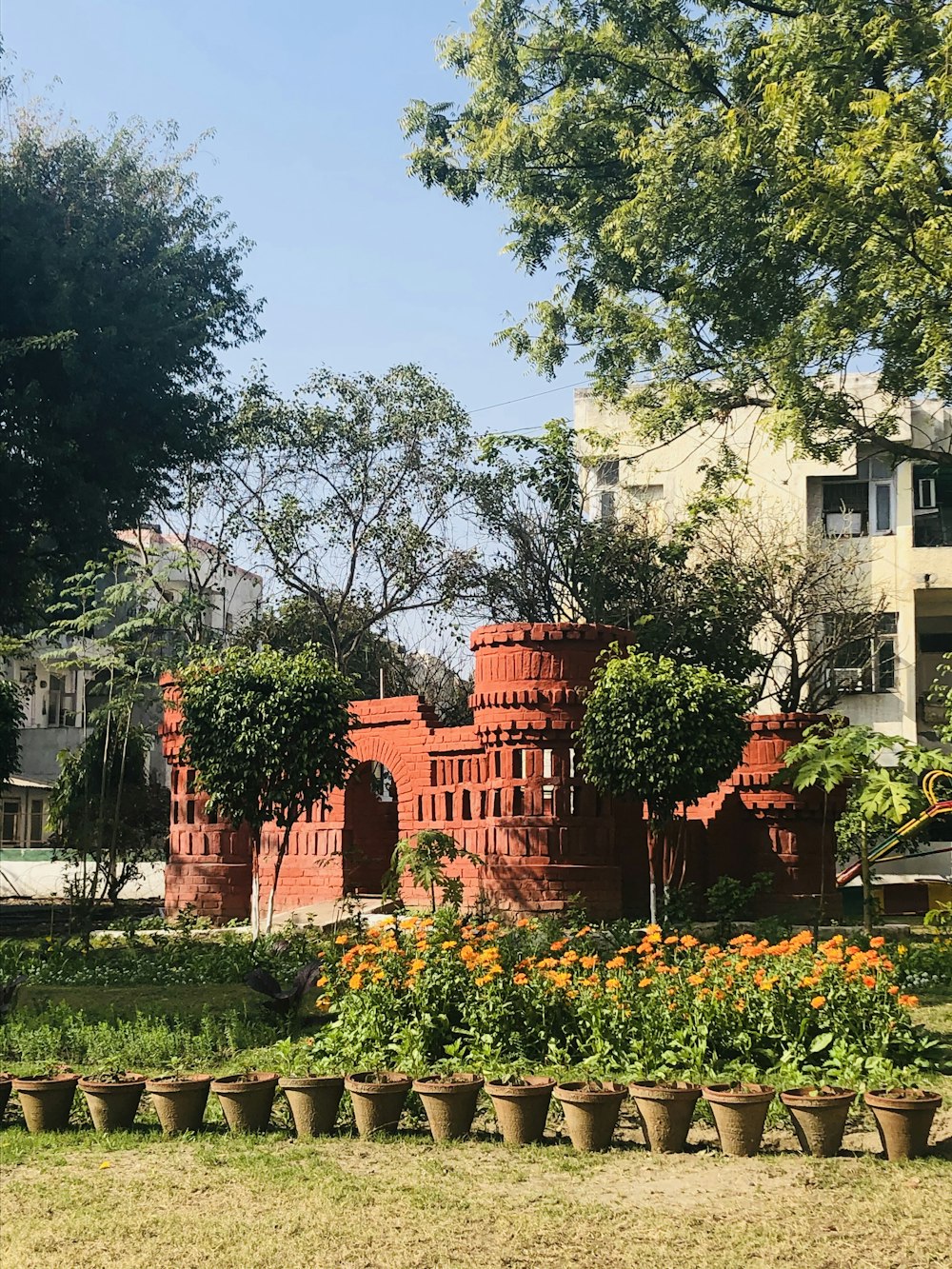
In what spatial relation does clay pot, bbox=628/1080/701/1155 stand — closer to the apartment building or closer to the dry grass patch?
the dry grass patch

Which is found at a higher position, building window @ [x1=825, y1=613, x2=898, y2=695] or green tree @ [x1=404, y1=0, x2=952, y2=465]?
green tree @ [x1=404, y1=0, x2=952, y2=465]

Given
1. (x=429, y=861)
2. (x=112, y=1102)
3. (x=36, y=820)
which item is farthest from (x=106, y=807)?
(x=36, y=820)

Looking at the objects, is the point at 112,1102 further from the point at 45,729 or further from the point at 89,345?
the point at 45,729

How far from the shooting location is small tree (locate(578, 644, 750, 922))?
49.7 feet

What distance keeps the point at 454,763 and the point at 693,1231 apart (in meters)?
13.4

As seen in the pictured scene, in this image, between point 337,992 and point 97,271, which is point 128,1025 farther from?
point 97,271

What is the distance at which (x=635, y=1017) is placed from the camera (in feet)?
28.5

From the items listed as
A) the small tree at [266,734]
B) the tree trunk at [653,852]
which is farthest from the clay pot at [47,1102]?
the tree trunk at [653,852]

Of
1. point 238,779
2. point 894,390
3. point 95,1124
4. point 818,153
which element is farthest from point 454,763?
point 95,1124

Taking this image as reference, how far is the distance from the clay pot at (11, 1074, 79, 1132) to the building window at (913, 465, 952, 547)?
84.0 feet

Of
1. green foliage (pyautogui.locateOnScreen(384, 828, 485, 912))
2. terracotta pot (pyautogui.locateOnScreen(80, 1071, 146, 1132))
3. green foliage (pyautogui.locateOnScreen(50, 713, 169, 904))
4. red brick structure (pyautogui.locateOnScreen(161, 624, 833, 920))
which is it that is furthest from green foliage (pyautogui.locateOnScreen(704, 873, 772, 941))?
terracotta pot (pyautogui.locateOnScreen(80, 1071, 146, 1132))

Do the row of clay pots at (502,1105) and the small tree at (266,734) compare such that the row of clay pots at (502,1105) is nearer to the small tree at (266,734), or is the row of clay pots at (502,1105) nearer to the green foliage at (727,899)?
the small tree at (266,734)

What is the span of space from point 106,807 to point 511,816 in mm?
8531

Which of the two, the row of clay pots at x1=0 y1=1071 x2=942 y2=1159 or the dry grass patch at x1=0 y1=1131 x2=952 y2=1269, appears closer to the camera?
the dry grass patch at x1=0 y1=1131 x2=952 y2=1269
